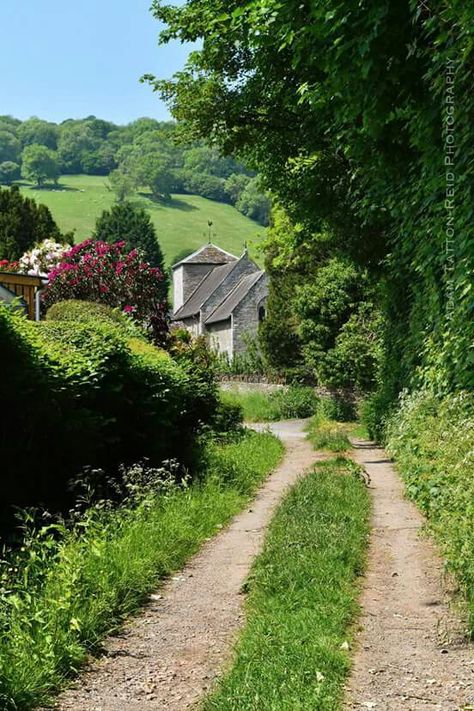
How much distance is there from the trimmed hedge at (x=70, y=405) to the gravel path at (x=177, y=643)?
197 centimetres

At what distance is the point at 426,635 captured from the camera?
526 centimetres

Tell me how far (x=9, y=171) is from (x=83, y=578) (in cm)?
17036

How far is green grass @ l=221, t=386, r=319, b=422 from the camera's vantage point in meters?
31.8

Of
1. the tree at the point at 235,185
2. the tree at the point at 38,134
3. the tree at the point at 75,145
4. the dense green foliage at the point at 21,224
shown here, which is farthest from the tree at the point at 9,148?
the dense green foliage at the point at 21,224

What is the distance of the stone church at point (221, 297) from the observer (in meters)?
51.4

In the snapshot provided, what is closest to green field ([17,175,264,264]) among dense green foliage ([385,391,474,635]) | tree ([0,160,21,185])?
tree ([0,160,21,185])

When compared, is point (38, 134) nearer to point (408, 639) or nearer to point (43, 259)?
point (43, 259)

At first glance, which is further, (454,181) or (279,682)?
(454,181)

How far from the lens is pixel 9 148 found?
173m

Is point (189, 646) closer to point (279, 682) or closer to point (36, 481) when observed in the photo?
point (279, 682)

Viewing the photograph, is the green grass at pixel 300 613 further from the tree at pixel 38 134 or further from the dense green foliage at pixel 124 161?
the tree at pixel 38 134

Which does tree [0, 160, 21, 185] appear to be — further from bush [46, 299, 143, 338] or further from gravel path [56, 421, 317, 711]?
gravel path [56, 421, 317, 711]

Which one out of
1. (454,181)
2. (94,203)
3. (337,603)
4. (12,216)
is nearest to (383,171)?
(454,181)

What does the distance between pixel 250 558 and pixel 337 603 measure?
6.47 ft
